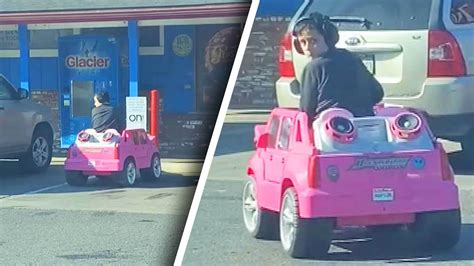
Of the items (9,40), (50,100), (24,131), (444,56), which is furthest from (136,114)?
(444,56)

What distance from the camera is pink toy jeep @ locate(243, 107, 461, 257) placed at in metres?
2.58

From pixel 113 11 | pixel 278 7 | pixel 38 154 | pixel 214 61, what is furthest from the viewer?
pixel 38 154

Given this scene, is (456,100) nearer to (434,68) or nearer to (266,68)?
(434,68)

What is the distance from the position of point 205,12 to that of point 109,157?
0.74 m

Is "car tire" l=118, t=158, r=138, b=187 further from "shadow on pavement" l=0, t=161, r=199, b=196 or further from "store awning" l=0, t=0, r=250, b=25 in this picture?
"store awning" l=0, t=0, r=250, b=25

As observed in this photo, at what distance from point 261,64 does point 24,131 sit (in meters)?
1.51

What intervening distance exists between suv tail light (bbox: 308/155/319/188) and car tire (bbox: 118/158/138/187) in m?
0.94

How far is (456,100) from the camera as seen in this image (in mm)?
2562

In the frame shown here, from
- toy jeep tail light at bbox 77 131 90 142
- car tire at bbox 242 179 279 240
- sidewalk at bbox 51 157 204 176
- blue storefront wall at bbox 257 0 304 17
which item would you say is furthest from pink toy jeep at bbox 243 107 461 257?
toy jeep tail light at bbox 77 131 90 142

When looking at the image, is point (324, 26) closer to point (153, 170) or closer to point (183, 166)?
point (183, 166)

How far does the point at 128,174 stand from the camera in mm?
3391

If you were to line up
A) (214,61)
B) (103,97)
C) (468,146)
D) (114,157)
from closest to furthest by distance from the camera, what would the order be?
(468,146) → (214,61) → (103,97) → (114,157)

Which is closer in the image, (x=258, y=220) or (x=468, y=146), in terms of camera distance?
(x=468, y=146)

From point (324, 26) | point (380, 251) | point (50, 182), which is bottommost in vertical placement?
point (380, 251)
